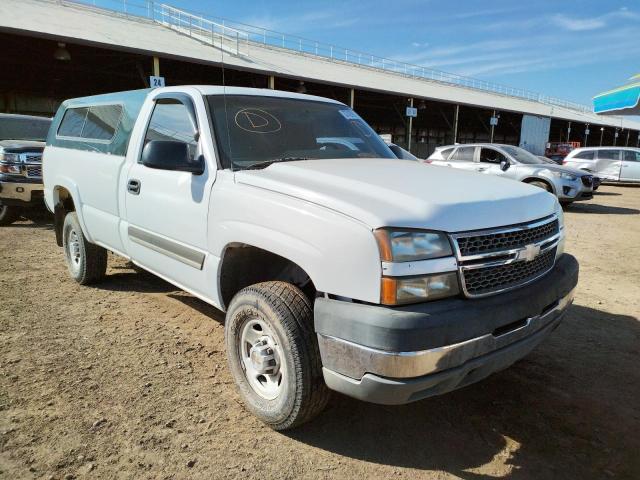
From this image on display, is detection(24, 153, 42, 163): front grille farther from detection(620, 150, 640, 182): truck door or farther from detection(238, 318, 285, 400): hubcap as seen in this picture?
detection(620, 150, 640, 182): truck door

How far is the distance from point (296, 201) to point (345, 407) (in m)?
1.38

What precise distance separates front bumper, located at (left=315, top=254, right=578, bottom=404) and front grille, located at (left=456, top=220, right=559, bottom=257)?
235 mm

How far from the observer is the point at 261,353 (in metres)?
2.56

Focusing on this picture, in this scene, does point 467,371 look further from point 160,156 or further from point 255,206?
point 160,156

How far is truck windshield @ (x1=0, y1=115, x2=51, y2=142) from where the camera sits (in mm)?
9347

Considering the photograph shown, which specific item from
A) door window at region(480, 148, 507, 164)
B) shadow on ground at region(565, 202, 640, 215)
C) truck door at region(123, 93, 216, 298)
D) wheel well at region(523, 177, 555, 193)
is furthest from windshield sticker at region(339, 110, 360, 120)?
shadow on ground at region(565, 202, 640, 215)

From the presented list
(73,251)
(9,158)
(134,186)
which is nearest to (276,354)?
(134,186)

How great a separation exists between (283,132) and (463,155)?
10.6 meters

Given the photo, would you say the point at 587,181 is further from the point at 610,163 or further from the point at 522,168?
the point at 610,163

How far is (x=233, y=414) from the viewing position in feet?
9.05

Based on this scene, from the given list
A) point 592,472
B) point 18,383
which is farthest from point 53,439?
point 592,472

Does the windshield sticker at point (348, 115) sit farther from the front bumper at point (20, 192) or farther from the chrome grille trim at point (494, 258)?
the front bumper at point (20, 192)

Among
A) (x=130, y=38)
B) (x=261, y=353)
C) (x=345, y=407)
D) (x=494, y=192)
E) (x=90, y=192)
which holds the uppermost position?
(x=130, y=38)

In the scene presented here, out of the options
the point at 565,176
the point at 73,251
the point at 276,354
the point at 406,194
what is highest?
the point at 406,194
